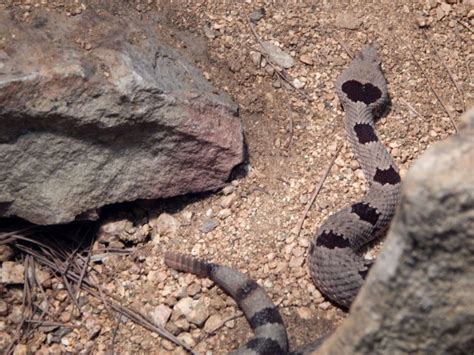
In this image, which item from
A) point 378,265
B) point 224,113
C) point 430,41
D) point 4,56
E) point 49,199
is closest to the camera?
point 378,265

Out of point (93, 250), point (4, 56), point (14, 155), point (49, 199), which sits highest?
point (4, 56)

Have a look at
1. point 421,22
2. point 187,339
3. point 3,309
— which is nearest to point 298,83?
point 421,22

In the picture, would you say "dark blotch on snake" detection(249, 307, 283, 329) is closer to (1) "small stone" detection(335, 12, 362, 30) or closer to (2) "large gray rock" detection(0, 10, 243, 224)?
(2) "large gray rock" detection(0, 10, 243, 224)

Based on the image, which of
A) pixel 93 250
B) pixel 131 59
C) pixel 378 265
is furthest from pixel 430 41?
pixel 378 265

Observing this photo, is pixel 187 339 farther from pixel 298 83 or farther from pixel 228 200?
pixel 298 83

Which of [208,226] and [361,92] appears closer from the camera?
[208,226]

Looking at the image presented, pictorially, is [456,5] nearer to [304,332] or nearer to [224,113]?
[224,113]
